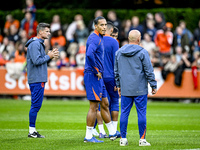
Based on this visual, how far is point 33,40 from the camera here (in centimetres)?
1154

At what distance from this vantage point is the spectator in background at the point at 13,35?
26.5m

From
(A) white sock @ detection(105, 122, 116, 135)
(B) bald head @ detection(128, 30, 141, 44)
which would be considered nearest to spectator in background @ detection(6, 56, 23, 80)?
(A) white sock @ detection(105, 122, 116, 135)

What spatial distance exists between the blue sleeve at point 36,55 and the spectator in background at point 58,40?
1368 cm

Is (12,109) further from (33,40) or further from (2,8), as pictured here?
(2,8)

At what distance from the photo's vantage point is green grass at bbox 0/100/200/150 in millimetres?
9891

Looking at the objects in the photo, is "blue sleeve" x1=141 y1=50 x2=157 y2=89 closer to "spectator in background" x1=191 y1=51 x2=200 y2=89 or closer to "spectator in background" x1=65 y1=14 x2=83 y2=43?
"spectator in background" x1=191 y1=51 x2=200 y2=89

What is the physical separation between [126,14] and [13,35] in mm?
6349

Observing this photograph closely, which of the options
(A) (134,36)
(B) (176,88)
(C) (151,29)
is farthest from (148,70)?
(C) (151,29)

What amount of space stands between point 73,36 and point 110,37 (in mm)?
13954

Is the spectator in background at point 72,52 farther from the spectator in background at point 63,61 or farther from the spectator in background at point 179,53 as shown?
the spectator in background at point 179,53

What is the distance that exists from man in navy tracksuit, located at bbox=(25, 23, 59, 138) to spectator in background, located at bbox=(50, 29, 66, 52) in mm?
13586

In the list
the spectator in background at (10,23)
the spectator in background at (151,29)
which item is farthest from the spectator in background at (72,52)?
the spectator in background at (10,23)

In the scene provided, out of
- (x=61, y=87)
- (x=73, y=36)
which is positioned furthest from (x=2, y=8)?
(x=61, y=87)

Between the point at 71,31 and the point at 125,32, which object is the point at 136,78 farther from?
the point at 71,31
